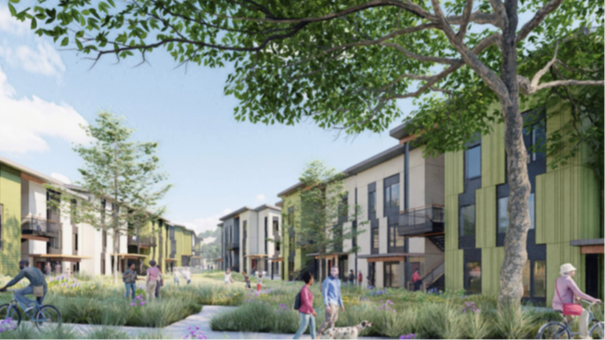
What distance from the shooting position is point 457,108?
19656 millimetres

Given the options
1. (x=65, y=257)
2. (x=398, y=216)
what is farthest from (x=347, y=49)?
(x=65, y=257)

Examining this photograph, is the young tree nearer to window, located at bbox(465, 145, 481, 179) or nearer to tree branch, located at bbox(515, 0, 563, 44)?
tree branch, located at bbox(515, 0, 563, 44)

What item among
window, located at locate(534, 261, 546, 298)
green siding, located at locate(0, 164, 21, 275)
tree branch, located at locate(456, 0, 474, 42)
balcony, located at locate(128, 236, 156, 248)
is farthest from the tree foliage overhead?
balcony, located at locate(128, 236, 156, 248)

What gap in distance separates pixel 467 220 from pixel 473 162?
Answer: 3.23 meters

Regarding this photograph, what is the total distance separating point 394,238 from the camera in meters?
38.1

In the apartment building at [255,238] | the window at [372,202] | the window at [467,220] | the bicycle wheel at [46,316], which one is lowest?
the apartment building at [255,238]

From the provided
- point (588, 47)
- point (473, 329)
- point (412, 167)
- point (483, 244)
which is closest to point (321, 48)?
point (473, 329)

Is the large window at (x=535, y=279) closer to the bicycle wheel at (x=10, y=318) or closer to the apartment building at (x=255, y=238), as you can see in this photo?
the bicycle wheel at (x=10, y=318)

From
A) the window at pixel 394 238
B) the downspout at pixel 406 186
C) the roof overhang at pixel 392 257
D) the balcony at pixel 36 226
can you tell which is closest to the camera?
the roof overhang at pixel 392 257

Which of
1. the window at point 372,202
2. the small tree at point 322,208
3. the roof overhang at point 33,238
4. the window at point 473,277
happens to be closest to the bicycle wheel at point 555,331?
the window at point 473,277

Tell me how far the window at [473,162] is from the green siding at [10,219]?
97.3 feet

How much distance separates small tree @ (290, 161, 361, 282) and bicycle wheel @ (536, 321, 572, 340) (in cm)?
2857

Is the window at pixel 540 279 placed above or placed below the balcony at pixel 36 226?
below

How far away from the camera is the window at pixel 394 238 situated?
37.1 meters
